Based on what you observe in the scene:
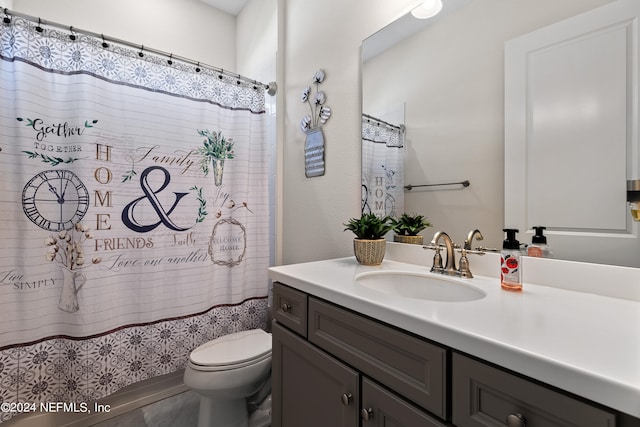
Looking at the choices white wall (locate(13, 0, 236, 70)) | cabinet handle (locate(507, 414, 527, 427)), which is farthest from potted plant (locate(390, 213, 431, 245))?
white wall (locate(13, 0, 236, 70))

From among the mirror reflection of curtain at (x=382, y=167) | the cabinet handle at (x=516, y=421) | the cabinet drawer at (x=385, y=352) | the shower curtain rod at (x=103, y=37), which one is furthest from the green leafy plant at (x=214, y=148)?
the cabinet handle at (x=516, y=421)

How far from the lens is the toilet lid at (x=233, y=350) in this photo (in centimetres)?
132

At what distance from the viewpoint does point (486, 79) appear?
0.99 m

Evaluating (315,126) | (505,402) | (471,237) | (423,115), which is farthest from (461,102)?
(505,402)

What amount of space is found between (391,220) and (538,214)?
554 millimetres

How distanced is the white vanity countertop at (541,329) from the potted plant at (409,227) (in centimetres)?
34

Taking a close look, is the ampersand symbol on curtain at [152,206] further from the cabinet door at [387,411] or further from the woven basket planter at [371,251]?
the cabinet door at [387,411]

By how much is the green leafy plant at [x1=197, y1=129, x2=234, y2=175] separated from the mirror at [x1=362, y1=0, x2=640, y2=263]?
36.8 inches

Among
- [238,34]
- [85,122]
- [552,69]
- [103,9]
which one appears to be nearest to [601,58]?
[552,69]

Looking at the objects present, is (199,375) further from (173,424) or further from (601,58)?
(601,58)

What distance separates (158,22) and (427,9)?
6.81 feet

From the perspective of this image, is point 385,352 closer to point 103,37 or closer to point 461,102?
point 461,102

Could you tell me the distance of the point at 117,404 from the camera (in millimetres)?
1559

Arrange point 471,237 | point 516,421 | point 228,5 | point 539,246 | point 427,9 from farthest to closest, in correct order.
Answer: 1. point 228,5
2. point 427,9
3. point 471,237
4. point 539,246
5. point 516,421
